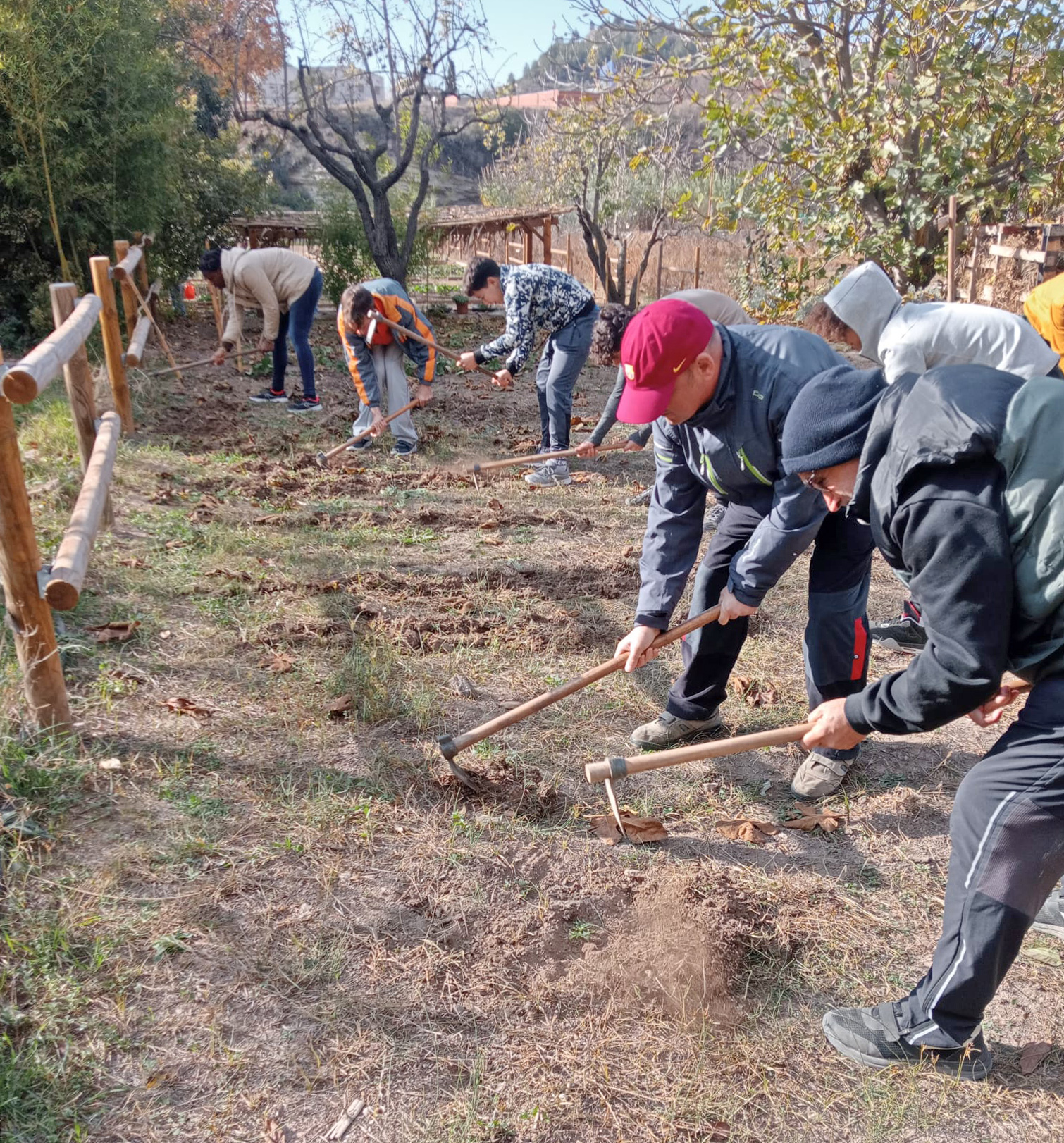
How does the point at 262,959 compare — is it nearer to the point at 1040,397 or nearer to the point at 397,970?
the point at 397,970

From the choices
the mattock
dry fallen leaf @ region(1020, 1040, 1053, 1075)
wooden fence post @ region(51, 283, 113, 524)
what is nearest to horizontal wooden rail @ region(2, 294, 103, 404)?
wooden fence post @ region(51, 283, 113, 524)

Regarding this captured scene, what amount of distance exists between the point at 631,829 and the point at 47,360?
2.72 meters

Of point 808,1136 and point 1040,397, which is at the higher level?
point 1040,397

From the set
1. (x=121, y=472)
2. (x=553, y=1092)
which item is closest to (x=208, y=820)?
(x=553, y=1092)

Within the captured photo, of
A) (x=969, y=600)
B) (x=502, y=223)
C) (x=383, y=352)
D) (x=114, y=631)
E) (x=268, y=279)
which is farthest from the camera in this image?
(x=502, y=223)

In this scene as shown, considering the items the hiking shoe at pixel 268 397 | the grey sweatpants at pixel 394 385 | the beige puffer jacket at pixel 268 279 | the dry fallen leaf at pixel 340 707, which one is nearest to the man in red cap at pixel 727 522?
the dry fallen leaf at pixel 340 707

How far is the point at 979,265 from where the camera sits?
9.07 metres

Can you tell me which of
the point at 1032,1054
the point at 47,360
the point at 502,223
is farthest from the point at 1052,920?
the point at 502,223

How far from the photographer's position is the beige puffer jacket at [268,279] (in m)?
8.36

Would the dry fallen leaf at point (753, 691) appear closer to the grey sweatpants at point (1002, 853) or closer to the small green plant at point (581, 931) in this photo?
the small green plant at point (581, 931)

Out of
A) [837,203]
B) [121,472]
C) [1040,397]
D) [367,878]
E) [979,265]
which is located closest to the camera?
[1040,397]

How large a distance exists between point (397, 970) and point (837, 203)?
768cm

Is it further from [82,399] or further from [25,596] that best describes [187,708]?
[82,399]

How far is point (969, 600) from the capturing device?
175 cm
